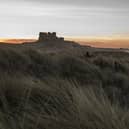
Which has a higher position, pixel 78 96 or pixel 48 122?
pixel 78 96

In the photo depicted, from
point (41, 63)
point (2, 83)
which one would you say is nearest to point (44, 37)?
point (41, 63)

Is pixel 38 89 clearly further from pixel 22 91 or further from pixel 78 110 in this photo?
pixel 78 110

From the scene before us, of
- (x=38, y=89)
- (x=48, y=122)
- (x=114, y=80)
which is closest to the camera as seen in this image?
(x=48, y=122)

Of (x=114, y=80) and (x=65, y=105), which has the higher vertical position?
(x=65, y=105)

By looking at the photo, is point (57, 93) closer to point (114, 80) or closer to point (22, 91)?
point (22, 91)

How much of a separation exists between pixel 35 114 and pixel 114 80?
779 centimetres

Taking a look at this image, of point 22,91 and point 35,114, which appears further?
point 22,91

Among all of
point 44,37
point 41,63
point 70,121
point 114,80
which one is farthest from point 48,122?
point 44,37

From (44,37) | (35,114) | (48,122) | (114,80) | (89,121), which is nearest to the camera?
(89,121)

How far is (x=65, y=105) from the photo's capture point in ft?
14.5

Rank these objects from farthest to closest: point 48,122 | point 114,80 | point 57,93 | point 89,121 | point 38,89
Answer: point 114,80 < point 38,89 < point 57,93 < point 48,122 < point 89,121

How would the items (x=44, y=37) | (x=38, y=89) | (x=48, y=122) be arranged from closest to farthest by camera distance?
(x=48, y=122) < (x=38, y=89) < (x=44, y=37)

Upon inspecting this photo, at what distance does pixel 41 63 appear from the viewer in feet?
43.0

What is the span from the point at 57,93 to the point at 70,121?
145cm
